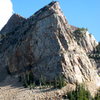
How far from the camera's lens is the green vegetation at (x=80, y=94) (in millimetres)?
103950

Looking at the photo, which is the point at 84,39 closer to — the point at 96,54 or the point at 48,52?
the point at 96,54

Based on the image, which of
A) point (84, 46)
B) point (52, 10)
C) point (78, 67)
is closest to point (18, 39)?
point (52, 10)

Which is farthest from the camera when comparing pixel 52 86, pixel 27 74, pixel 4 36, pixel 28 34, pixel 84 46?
pixel 84 46

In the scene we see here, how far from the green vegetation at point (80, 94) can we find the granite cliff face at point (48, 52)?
6499 mm

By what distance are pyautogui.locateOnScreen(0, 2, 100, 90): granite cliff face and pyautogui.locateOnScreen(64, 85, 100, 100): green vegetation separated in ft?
21.3

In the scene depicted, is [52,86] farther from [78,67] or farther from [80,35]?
[80,35]

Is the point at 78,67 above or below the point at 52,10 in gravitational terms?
below

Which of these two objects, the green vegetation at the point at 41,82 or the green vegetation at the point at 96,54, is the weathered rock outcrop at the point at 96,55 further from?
the green vegetation at the point at 41,82

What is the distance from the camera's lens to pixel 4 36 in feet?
491

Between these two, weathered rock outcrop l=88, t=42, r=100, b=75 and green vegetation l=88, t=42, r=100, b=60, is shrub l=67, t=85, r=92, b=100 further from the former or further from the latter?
green vegetation l=88, t=42, r=100, b=60

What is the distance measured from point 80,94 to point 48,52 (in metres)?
21.2

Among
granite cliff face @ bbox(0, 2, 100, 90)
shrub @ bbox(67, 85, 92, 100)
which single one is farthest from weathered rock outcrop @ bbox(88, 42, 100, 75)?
shrub @ bbox(67, 85, 92, 100)

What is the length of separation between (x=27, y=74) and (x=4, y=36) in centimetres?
3390

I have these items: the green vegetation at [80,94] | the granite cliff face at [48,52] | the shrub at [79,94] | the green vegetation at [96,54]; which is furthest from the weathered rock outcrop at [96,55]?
the shrub at [79,94]
